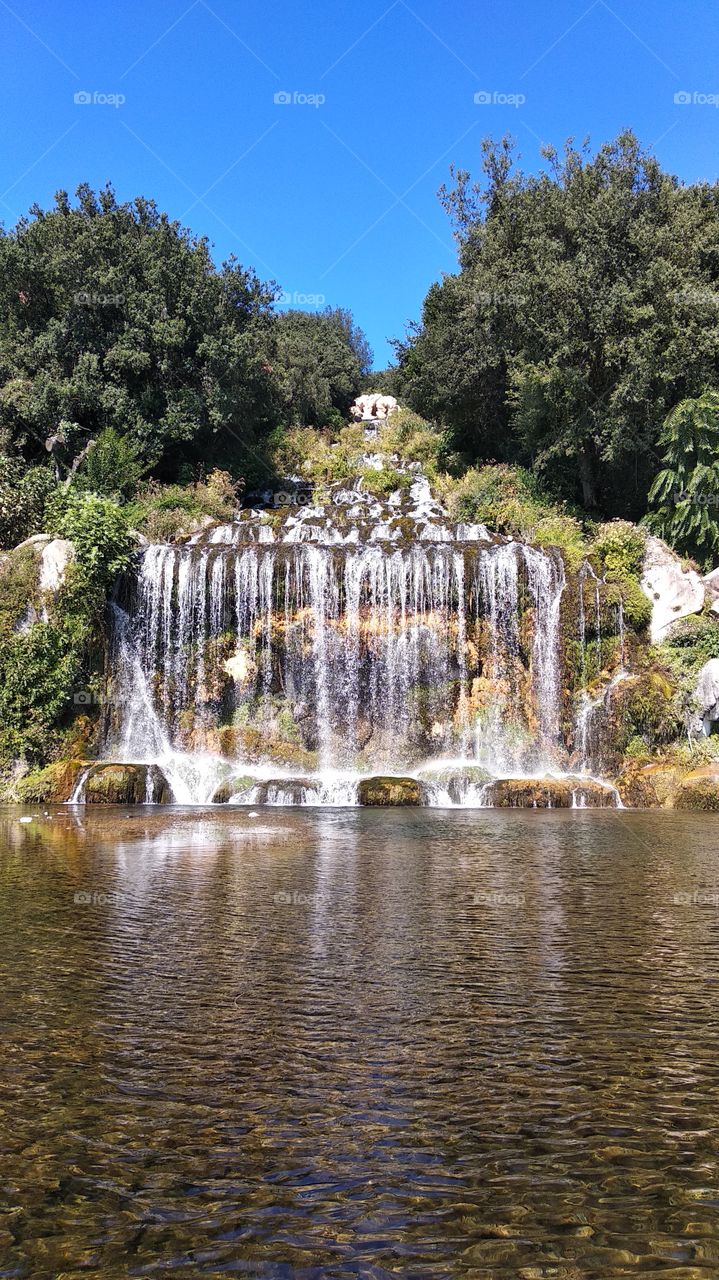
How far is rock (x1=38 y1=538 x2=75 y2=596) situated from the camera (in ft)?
73.0

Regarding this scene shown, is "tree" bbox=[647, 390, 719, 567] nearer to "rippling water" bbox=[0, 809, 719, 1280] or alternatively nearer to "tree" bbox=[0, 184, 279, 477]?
"tree" bbox=[0, 184, 279, 477]

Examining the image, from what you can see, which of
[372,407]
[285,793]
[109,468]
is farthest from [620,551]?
[372,407]

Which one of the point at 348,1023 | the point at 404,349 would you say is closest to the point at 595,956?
the point at 348,1023

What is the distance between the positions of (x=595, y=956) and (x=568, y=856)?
481 centimetres

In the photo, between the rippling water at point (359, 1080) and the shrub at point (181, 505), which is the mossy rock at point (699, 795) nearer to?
the rippling water at point (359, 1080)

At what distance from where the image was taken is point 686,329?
90.7ft

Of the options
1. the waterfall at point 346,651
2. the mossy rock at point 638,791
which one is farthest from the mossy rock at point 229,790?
the mossy rock at point 638,791

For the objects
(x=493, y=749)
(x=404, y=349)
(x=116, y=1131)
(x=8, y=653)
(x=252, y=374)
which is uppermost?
(x=404, y=349)

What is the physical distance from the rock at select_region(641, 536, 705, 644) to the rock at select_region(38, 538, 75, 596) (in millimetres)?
16132

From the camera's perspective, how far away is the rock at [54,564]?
22.2m

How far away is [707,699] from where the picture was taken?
21.0 meters

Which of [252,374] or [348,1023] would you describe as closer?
[348,1023]

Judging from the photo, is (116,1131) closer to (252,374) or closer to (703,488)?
(703,488)

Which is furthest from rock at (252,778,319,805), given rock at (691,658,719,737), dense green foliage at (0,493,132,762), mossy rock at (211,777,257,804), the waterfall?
rock at (691,658,719,737)
